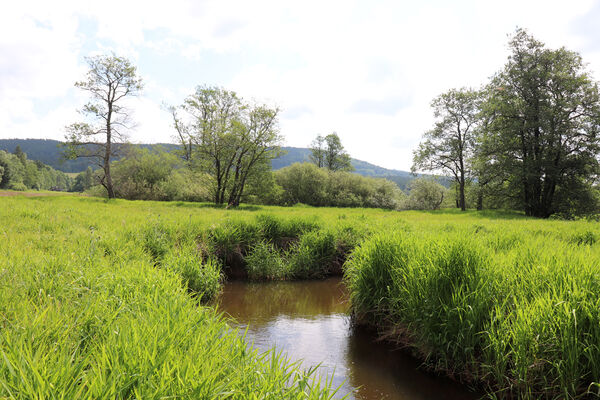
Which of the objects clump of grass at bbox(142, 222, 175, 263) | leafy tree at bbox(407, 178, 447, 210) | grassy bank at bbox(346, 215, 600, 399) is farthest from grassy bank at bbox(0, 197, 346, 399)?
leafy tree at bbox(407, 178, 447, 210)

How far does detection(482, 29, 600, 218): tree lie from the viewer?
23438 millimetres

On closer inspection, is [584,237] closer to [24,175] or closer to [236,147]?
[236,147]

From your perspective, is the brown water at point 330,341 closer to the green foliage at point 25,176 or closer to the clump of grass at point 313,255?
the clump of grass at point 313,255

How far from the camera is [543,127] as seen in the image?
2336 centimetres

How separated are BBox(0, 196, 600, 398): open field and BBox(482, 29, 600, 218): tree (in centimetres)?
2152

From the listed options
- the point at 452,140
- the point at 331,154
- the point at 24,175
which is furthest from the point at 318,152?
the point at 24,175

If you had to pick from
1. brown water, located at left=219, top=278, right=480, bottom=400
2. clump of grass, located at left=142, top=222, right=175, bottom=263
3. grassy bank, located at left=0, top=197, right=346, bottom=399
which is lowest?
brown water, located at left=219, top=278, right=480, bottom=400

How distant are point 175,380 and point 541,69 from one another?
32.2 metres

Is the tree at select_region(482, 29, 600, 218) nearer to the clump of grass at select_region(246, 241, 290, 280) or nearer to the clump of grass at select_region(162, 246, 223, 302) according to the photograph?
the clump of grass at select_region(246, 241, 290, 280)

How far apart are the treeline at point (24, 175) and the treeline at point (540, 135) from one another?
305ft

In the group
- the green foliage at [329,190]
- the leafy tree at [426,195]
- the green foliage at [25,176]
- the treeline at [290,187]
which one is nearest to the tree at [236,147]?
the treeline at [290,187]

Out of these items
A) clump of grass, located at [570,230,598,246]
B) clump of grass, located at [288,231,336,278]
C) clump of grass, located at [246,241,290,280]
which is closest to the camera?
clump of grass, located at [246,241,290,280]

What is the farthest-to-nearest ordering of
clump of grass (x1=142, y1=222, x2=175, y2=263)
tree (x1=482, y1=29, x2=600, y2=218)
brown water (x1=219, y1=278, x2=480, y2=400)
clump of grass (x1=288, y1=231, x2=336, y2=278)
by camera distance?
1. tree (x1=482, y1=29, x2=600, y2=218)
2. clump of grass (x1=288, y1=231, x2=336, y2=278)
3. clump of grass (x1=142, y1=222, x2=175, y2=263)
4. brown water (x1=219, y1=278, x2=480, y2=400)

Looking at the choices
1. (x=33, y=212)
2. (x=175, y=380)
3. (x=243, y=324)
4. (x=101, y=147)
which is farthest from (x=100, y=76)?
(x=175, y=380)
